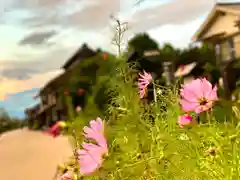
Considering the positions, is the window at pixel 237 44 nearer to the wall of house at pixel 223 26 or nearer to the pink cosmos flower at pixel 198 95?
the wall of house at pixel 223 26

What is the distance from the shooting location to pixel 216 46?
25.4m

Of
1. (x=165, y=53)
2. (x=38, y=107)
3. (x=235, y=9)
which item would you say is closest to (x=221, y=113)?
(x=235, y=9)

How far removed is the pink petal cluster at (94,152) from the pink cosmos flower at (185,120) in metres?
0.34

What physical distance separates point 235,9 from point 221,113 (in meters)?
20.1

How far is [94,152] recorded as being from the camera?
134cm

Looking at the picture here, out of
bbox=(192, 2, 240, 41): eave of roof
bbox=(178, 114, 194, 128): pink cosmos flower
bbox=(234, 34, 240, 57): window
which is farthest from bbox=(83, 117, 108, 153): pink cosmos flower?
bbox=(234, 34, 240, 57): window

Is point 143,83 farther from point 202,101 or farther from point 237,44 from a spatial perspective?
point 237,44

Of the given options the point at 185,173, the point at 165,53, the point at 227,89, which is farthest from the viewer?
the point at 165,53

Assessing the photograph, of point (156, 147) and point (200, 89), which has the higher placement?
point (200, 89)

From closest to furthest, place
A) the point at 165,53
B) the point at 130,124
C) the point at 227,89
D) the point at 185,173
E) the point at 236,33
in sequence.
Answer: the point at 185,173 < the point at 130,124 < the point at 227,89 < the point at 236,33 < the point at 165,53

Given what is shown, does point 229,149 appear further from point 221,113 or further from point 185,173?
point 221,113

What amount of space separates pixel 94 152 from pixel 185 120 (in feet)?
1.39

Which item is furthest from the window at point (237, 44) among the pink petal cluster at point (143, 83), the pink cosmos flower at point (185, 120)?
the pink cosmos flower at point (185, 120)

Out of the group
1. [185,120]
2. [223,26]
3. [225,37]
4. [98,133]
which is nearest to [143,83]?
[185,120]
